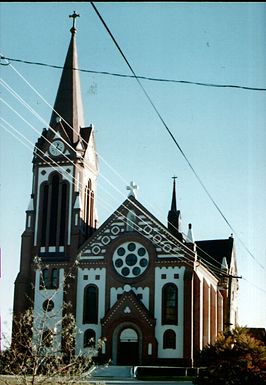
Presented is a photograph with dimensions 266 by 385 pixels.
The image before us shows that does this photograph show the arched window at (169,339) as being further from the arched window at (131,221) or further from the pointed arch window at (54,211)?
the pointed arch window at (54,211)

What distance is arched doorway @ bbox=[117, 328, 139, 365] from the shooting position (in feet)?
164

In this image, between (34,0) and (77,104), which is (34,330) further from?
(77,104)

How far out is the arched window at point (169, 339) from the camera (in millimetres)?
49062

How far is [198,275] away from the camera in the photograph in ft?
167

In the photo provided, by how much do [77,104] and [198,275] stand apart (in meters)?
19.5

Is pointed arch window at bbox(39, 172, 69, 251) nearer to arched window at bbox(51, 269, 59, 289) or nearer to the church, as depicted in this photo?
the church

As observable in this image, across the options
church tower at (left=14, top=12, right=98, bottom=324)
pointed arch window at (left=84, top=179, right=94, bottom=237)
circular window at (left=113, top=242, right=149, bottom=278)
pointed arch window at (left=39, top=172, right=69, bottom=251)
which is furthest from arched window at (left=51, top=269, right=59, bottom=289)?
circular window at (left=113, top=242, right=149, bottom=278)

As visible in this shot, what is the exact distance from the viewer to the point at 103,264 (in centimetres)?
5247

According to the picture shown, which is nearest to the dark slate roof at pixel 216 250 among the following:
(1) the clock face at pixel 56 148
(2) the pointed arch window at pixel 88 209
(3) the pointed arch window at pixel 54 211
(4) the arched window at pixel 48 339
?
(2) the pointed arch window at pixel 88 209

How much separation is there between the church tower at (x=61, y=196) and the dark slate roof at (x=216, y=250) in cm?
1505

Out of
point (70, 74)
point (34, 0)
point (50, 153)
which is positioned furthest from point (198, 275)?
point (34, 0)

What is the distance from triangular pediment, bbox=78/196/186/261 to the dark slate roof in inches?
675

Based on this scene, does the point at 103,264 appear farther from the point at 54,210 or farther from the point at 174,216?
the point at 174,216

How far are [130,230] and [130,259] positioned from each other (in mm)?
2387
